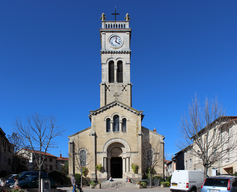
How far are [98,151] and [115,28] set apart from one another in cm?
2153

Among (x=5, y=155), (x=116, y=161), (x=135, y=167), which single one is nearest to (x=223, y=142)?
(x=135, y=167)

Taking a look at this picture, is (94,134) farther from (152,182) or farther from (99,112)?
(152,182)

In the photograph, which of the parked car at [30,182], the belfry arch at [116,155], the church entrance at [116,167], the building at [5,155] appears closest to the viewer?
the parked car at [30,182]

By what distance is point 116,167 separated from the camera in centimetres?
3997

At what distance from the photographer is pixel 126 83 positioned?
4334cm

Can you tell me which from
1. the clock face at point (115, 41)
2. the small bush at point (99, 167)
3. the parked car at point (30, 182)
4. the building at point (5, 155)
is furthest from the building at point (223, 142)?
the building at point (5, 155)

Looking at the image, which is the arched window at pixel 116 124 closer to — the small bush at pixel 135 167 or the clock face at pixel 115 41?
the small bush at pixel 135 167

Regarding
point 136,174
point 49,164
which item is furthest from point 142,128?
point 49,164

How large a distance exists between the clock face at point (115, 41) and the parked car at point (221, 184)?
33626 mm

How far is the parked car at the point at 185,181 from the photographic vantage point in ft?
63.6

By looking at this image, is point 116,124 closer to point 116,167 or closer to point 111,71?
point 116,167

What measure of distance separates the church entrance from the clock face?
1900cm

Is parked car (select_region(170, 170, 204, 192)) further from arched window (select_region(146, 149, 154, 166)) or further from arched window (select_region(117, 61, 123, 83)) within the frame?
arched window (select_region(117, 61, 123, 83))

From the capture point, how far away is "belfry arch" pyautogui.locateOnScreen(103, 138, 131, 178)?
37062 mm
